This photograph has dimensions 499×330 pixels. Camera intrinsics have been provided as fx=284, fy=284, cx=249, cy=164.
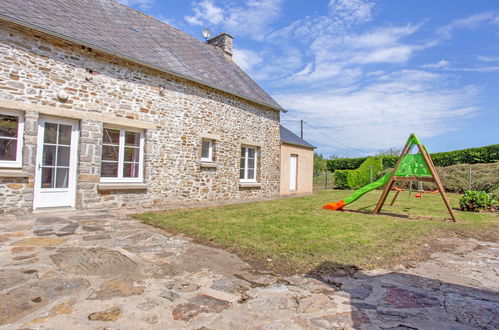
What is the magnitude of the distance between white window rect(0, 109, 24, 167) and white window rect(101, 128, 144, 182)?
1692mm

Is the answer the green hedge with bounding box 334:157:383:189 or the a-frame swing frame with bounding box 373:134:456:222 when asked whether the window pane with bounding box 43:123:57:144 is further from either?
the green hedge with bounding box 334:157:383:189

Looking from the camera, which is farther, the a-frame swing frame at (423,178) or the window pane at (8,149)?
the a-frame swing frame at (423,178)

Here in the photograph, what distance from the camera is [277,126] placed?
511 inches

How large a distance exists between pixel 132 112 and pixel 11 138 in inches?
104

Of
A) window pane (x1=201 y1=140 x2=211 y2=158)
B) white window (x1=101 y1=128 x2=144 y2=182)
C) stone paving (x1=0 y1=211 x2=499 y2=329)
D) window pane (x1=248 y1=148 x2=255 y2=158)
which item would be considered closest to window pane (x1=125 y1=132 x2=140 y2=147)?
white window (x1=101 y1=128 x2=144 y2=182)

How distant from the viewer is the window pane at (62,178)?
260 inches

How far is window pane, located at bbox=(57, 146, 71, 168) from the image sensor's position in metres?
6.60

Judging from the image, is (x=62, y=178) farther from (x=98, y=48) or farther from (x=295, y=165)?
(x=295, y=165)

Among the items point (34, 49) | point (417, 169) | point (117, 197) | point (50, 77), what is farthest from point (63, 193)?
point (417, 169)

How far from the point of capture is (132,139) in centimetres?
789

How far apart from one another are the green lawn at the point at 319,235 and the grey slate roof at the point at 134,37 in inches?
174

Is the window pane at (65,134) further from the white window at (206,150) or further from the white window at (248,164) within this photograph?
the white window at (248,164)

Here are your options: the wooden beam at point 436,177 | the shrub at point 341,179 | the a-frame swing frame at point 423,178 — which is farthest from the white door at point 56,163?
the shrub at point 341,179

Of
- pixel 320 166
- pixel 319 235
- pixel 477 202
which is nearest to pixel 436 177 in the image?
pixel 477 202
